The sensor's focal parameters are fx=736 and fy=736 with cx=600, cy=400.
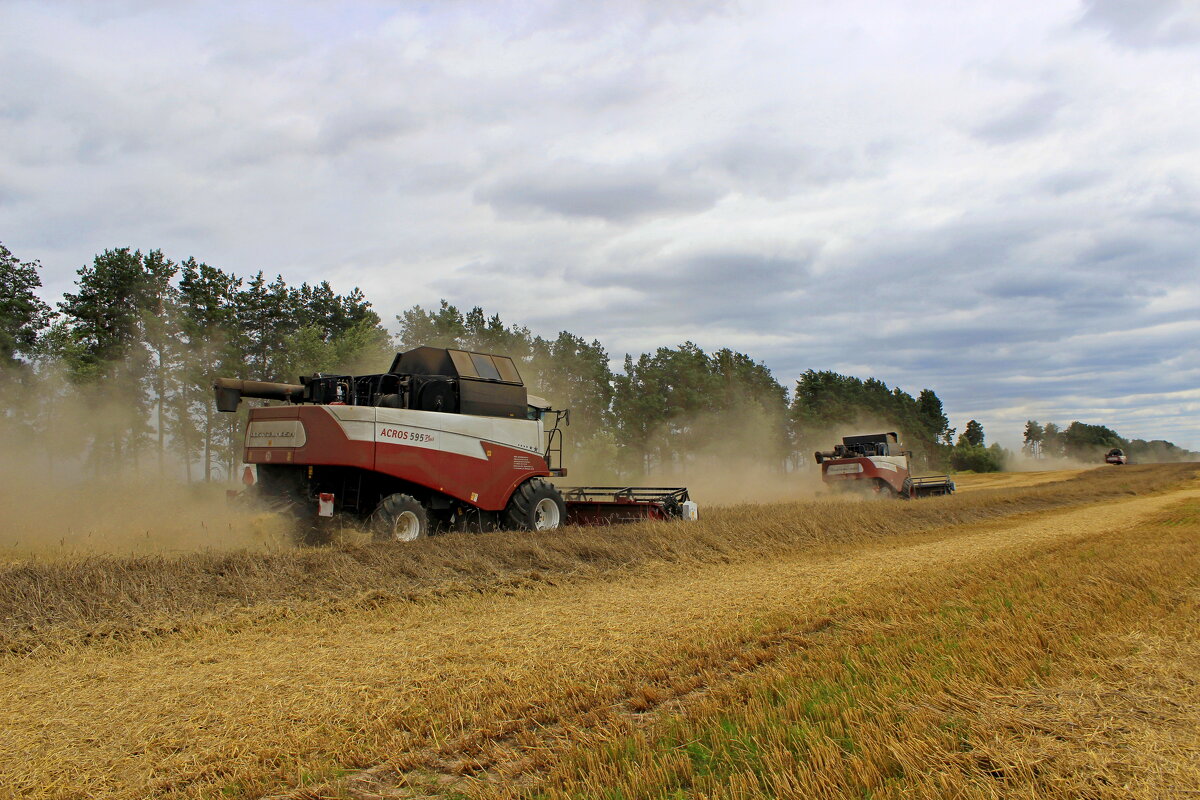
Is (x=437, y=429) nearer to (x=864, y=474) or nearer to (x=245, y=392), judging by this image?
(x=245, y=392)

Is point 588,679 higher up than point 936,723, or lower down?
lower down

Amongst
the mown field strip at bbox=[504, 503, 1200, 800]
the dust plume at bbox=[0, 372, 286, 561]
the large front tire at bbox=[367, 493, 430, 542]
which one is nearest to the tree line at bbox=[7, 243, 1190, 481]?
the dust plume at bbox=[0, 372, 286, 561]

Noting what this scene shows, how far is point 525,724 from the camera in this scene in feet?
13.1

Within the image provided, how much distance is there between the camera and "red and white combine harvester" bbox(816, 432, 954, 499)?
27375 mm

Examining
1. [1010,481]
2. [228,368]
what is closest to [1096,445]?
[1010,481]

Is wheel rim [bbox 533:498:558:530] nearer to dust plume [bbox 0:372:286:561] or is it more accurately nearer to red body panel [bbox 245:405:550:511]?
red body panel [bbox 245:405:550:511]

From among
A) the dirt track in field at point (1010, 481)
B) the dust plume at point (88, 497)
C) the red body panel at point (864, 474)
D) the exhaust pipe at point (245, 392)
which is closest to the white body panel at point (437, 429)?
the exhaust pipe at point (245, 392)

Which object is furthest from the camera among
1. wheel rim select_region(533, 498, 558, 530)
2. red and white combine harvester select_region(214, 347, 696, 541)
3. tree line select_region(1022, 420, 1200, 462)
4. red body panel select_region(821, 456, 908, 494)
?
tree line select_region(1022, 420, 1200, 462)

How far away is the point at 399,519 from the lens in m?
10.8

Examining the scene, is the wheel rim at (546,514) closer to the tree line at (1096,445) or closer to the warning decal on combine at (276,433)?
the warning decal on combine at (276,433)

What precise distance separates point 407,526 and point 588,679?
678 centimetres

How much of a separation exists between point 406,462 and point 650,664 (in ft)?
22.5

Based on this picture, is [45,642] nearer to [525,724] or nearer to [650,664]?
[525,724]

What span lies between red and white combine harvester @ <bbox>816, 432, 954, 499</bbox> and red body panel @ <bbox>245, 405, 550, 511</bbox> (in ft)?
60.2
